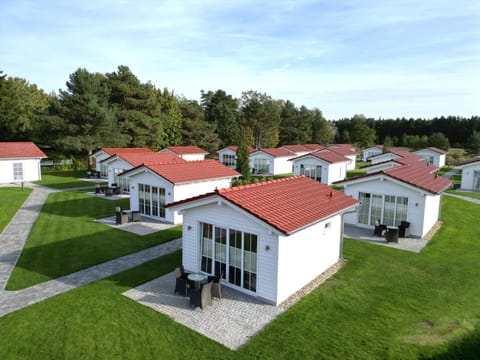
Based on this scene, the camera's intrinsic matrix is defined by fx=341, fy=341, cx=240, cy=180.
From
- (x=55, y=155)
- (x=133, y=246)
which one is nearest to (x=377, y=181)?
(x=133, y=246)

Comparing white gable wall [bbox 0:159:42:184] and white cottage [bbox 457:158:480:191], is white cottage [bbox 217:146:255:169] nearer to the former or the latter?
white gable wall [bbox 0:159:42:184]

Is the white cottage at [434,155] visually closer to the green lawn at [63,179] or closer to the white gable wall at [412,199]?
the white gable wall at [412,199]

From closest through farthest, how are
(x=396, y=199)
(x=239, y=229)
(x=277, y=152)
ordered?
(x=239, y=229), (x=396, y=199), (x=277, y=152)

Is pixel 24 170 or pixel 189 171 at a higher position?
pixel 189 171

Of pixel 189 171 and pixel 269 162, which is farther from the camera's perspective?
pixel 269 162

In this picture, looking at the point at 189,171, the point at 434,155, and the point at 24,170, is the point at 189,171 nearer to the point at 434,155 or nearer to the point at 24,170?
the point at 24,170

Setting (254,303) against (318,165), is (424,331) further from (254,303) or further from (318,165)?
(318,165)

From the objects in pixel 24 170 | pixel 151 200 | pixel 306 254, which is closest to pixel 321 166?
pixel 151 200
